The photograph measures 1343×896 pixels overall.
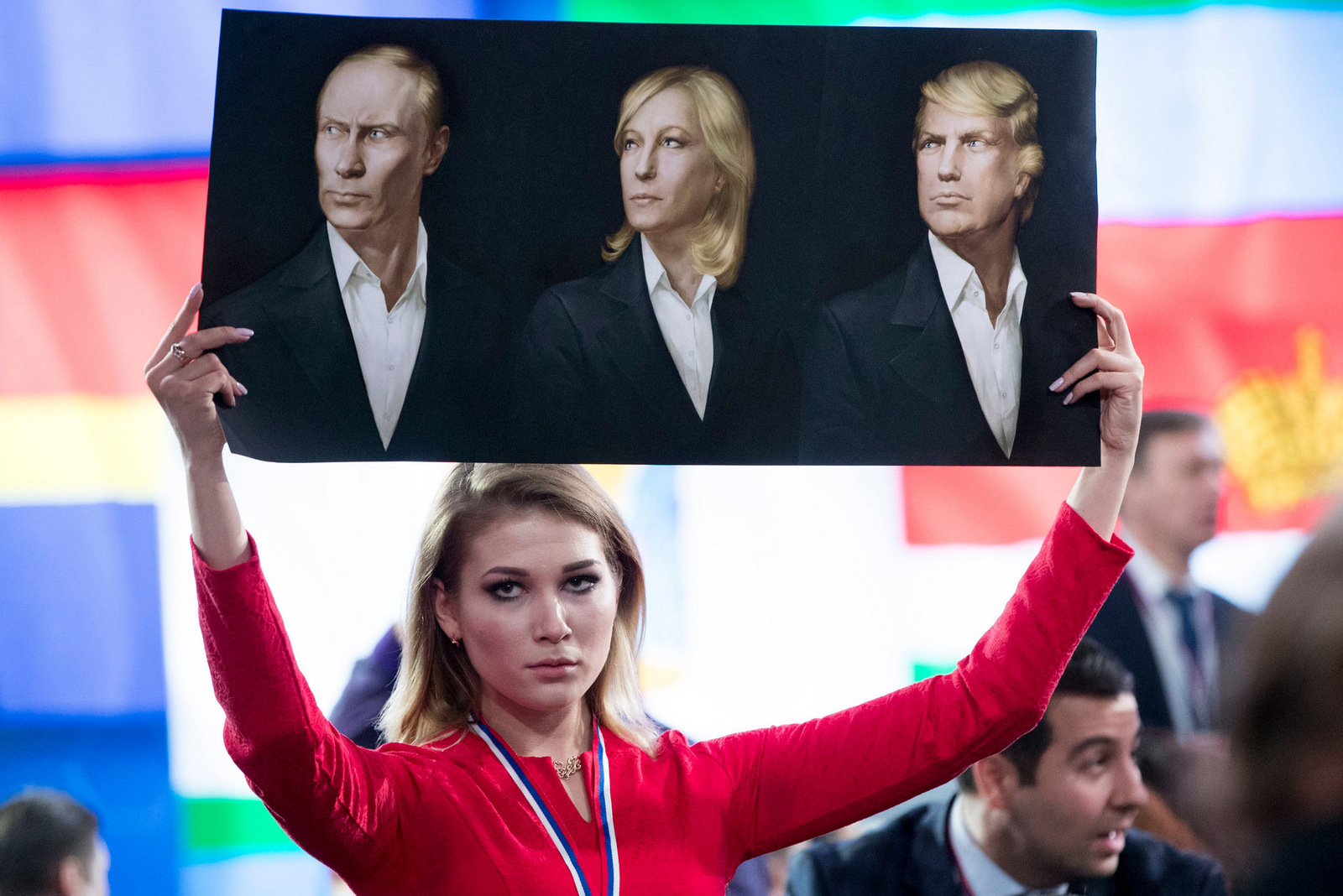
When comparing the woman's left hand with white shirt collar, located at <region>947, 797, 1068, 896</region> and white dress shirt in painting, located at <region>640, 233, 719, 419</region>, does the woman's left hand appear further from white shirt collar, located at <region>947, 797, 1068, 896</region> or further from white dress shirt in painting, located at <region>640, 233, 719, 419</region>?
white shirt collar, located at <region>947, 797, 1068, 896</region>

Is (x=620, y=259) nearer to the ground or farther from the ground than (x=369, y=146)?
nearer to the ground

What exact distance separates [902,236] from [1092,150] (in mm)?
271

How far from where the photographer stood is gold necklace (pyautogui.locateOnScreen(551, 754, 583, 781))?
1564mm

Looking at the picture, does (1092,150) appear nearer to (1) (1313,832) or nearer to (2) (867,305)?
(2) (867,305)

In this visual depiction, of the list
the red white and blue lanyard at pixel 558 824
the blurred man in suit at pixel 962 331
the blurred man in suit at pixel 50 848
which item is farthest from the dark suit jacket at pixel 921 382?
the blurred man in suit at pixel 50 848

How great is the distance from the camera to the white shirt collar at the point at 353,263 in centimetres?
152

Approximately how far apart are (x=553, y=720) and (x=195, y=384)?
0.62 meters

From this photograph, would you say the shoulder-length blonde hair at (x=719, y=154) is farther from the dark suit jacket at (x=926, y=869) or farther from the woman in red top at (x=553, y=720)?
the dark suit jacket at (x=926, y=869)

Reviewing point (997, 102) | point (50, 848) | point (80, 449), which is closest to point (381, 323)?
point (997, 102)

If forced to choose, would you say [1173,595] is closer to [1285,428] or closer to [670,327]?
[1285,428]

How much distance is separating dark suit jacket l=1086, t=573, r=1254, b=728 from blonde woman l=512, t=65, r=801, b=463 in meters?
1.44

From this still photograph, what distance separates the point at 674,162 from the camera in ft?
5.15

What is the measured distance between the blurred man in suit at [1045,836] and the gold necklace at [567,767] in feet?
3.63

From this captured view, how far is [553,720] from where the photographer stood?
1.61 meters
